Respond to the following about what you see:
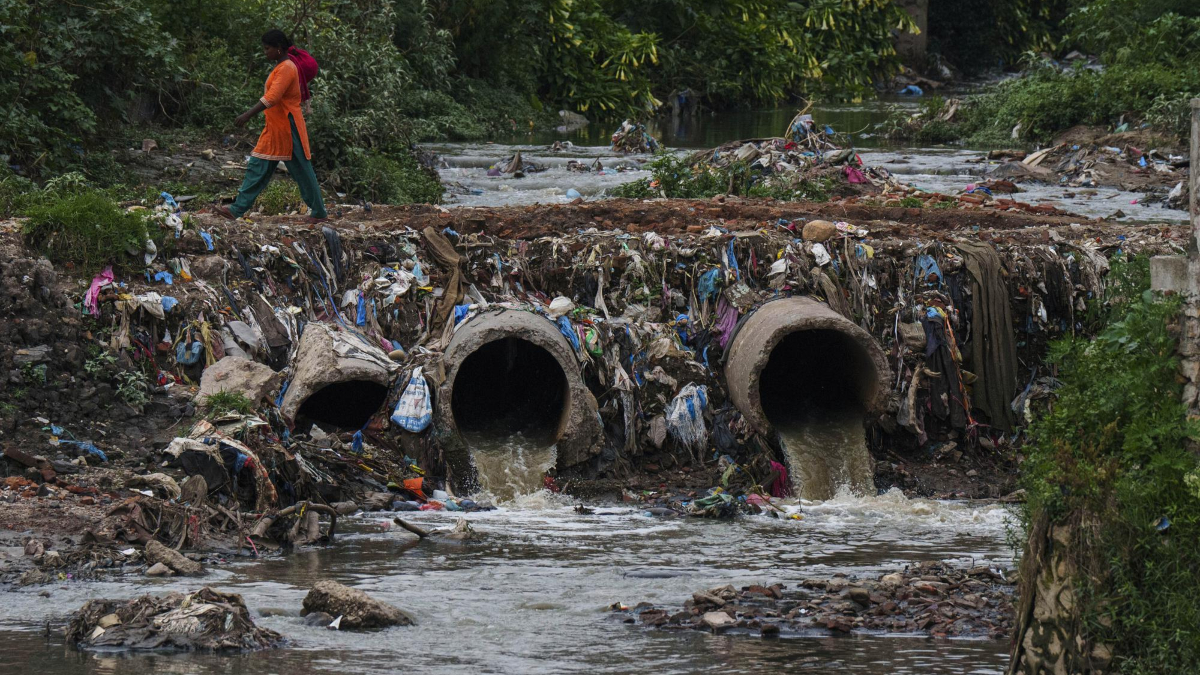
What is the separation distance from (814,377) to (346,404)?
10.4 feet

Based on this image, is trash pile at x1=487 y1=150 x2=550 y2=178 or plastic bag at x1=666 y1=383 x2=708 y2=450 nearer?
plastic bag at x1=666 y1=383 x2=708 y2=450

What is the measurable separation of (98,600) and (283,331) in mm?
3842

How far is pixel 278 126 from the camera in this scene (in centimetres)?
995

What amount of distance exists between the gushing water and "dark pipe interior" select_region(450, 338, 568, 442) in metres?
0.30

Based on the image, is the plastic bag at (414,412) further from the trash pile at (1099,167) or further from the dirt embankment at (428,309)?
the trash pile at (1099,167)

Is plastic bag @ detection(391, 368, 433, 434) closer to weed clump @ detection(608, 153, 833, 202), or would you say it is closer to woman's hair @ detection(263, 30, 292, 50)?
woman's hair @ detection(263, 30, 292, 50)

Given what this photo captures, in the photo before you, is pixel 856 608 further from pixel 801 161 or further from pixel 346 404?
pixel 801 161

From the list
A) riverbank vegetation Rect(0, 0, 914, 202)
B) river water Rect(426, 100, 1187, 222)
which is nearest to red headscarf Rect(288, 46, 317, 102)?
riverbank vegetation Rect(0, 0, 914, 202)

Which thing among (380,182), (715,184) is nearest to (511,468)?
(715,184)

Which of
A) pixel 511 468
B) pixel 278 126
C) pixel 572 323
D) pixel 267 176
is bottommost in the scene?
pixel 511 468

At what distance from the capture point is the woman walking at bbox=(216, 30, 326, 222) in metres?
9.86

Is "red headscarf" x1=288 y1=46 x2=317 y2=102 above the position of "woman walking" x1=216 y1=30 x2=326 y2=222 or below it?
above

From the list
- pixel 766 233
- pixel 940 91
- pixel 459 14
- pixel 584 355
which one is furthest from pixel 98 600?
pixel 940 91

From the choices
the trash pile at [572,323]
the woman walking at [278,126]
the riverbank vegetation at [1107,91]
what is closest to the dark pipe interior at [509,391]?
the trash pile at [572,323]
